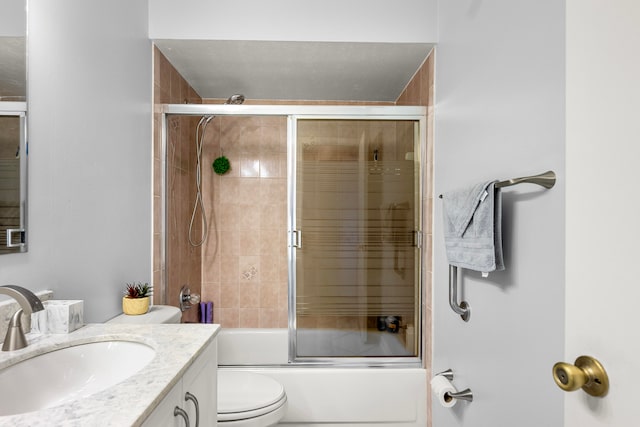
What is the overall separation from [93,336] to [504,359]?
1293 millimetres

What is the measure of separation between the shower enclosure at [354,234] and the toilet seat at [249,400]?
0.99ft

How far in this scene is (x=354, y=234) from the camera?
86.8 inches

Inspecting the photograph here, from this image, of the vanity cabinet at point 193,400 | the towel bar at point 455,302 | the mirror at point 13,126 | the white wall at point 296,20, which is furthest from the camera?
the white wall at point 296,20

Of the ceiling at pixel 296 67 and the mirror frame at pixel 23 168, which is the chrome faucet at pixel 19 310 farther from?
the ceiling at pixel 296 67

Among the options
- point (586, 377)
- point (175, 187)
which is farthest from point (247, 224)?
point (586, 377)

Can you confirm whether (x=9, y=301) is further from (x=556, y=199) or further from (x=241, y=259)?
(x=241, y=259)

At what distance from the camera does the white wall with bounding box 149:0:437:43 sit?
2020 millimetres

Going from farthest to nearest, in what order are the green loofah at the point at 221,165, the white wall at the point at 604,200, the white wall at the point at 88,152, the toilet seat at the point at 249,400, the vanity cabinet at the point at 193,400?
the green loofah at the point at 221,165 < the toilet seat at the point at 249,400 < the white wall at the point at 88,152 < the vanity cabinet at the point at 193,400 < the white wall at the point at 604,200

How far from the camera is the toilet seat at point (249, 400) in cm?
167

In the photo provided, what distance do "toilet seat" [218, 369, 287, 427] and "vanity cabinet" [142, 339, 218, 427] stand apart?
1.50 ft

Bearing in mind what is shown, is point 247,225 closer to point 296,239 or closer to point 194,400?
point 296,239

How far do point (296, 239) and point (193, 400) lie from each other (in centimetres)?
123

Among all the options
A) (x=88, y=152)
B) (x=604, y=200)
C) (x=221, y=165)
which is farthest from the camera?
(x=221, y=165)

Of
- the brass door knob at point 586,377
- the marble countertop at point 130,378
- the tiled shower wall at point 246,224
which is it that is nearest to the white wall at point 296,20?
the tiled shower wall at point 246,224
